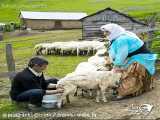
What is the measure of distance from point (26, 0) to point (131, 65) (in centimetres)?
9921

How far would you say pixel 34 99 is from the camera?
10.1 meters

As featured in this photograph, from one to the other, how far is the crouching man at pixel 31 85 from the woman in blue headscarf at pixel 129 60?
57.9 inches

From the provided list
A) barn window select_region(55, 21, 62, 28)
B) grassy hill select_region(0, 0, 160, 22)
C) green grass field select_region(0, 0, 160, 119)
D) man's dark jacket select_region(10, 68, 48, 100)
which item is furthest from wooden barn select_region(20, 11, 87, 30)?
man's dark jacket select_region(10, 68, 48, 100)

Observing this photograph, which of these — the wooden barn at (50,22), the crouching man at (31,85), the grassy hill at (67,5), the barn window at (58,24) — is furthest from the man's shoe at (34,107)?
the grassy hill at (67,5)

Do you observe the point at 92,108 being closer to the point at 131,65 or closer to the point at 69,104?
the point at 69,104

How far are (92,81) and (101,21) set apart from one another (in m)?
26.9

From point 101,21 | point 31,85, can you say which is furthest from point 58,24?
point 31,85

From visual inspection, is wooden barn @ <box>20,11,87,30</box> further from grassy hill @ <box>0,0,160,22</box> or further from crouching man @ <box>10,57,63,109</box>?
crouching man @ <box>10,57,63,109</box>

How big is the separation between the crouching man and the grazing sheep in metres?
0.18

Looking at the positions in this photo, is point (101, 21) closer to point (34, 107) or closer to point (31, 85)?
point (31, 85)

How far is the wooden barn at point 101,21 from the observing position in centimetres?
3625

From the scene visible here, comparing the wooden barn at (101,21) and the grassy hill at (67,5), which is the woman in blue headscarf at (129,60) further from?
the grassy hill at (67,5)

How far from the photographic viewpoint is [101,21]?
37.2m

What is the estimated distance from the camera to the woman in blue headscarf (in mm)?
10938
